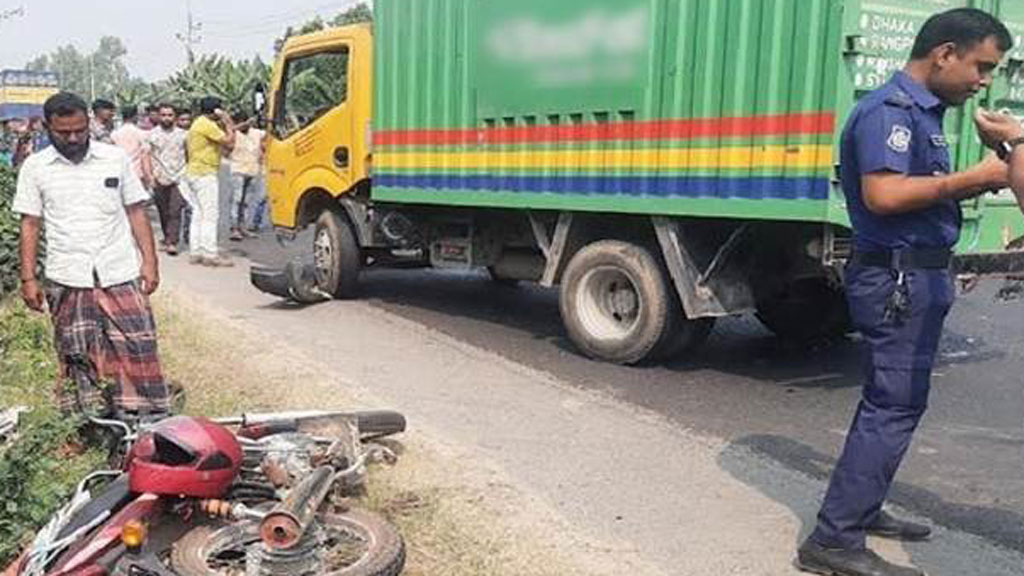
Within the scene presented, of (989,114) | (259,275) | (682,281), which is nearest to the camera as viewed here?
(989,114)

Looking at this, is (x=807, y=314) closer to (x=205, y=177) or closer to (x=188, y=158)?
(x=205, y=177)

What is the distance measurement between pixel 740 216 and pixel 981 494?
2.10 metres

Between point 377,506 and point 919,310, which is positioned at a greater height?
point 919,310

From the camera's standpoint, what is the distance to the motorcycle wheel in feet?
11.1

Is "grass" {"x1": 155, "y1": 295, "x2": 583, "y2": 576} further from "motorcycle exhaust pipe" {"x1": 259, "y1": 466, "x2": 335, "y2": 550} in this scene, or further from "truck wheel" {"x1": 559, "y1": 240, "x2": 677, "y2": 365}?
"truck wheel" {"x1": 559, "y1": 240, "x2": 677, "y2": 365}

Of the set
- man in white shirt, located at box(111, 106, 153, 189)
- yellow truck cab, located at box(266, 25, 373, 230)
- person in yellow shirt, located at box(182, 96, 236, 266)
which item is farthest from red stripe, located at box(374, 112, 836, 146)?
man in white shirt, located at box(111, 106, 153, 189)

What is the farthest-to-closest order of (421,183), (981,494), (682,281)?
(421,183), (682,281), (981,494)

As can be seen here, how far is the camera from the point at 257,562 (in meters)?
3.33

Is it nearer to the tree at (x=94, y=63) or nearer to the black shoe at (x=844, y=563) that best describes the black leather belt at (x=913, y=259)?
the black shoe at (x=844, y=563)

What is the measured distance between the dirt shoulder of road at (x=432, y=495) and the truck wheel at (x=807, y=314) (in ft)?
10.4

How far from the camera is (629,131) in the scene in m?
6.74

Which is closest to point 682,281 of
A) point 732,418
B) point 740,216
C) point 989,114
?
point 740,216

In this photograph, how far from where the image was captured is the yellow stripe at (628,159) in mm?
5836

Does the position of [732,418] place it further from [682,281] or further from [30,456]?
[30,456]
